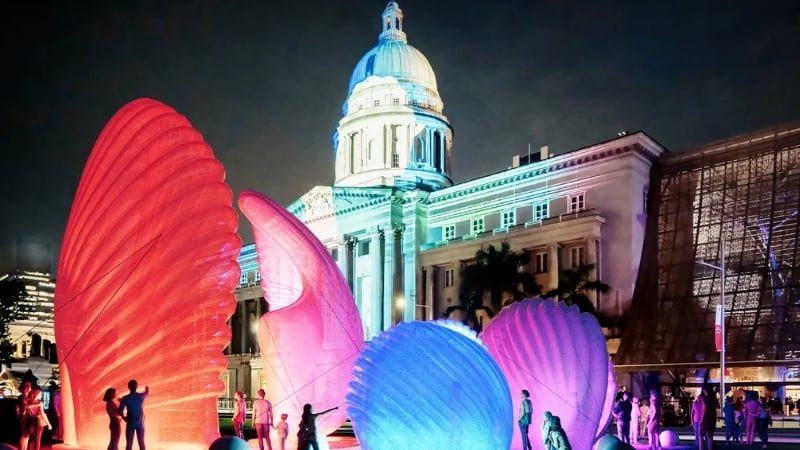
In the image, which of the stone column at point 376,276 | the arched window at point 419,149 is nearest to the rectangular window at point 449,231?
the stone column at point 376,276

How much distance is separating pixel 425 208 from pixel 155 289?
4781 cm

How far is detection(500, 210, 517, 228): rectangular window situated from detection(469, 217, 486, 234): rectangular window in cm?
185

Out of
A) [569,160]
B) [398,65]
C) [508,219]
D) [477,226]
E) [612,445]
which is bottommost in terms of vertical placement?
[612,445]

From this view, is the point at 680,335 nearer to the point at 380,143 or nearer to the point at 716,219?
the point at 716,219

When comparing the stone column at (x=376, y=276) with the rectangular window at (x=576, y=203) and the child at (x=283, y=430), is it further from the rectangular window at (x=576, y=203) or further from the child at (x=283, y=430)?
the child at (x=283, y=430)

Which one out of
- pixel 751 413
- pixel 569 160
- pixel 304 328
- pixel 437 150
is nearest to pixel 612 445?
pixel 304 328

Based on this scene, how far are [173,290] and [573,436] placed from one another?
9373mm

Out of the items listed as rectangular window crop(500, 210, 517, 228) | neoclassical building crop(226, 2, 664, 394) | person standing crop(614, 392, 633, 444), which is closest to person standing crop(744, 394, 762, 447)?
person standing crop(614, 392, 633, 444)

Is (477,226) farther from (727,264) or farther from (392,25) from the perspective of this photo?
(392,25)

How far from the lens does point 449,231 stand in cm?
6222

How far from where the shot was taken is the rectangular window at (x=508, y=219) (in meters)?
57.2

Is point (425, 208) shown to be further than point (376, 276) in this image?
No

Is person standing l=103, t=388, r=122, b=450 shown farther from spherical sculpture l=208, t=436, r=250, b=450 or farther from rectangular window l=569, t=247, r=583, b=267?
rectangular window l=569, t=247, r=583, b=267

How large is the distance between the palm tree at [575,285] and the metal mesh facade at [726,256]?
2711 millimetres
